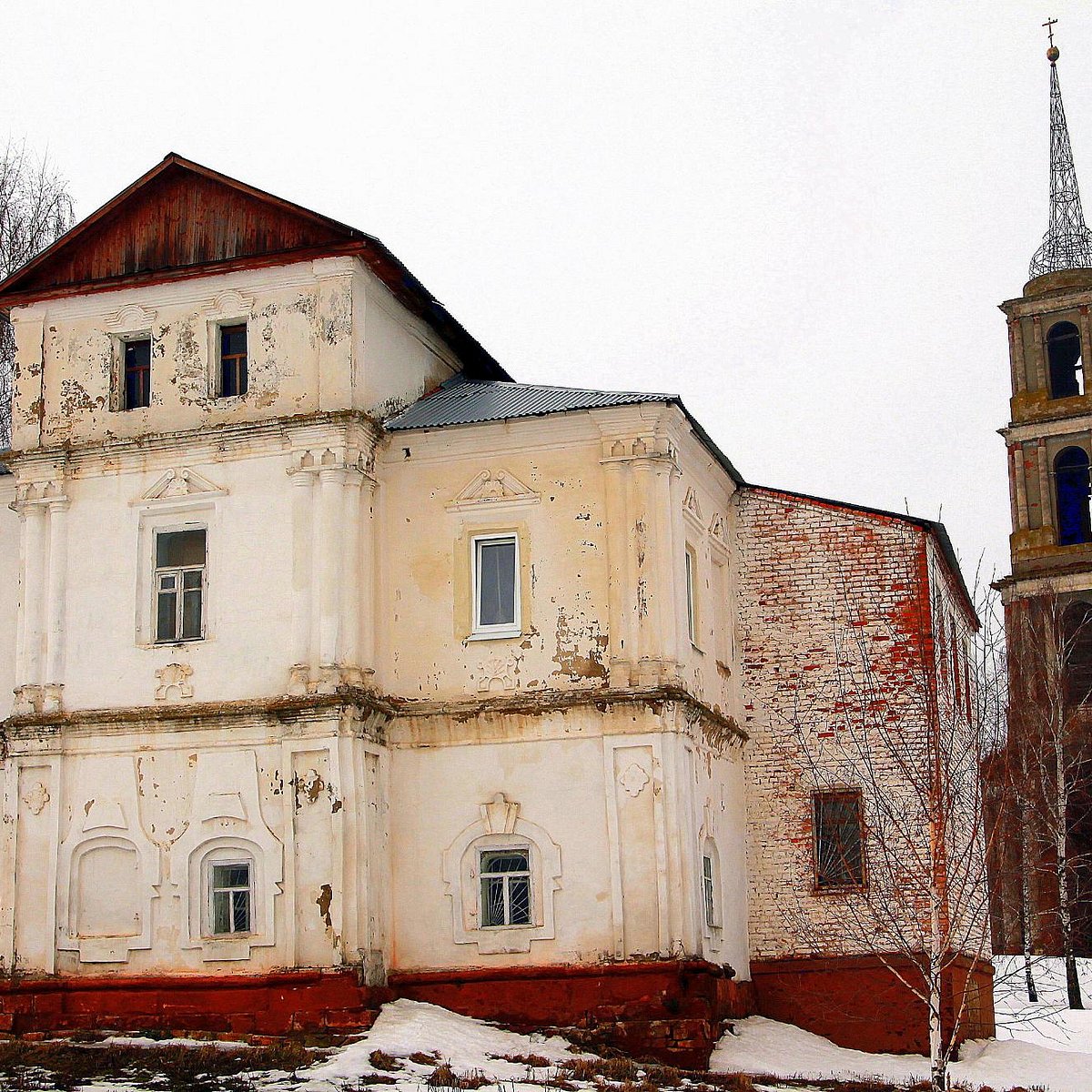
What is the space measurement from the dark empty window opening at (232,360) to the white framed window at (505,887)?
21.1 ft

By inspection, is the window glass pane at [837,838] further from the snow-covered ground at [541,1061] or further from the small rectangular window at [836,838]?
the snow-covered ground at [541,1061]

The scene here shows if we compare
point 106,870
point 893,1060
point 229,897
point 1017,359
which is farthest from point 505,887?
point 1017,359

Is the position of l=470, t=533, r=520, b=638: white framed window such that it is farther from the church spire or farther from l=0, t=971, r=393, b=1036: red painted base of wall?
the church spire

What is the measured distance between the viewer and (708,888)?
19047 mm

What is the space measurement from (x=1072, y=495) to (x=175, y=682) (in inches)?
1264

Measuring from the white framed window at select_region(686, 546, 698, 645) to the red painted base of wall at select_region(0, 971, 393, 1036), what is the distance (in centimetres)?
557

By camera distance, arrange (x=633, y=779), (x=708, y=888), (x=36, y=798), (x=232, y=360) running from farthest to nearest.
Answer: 1. (x=232, y=360)
2. (x=708, y=888)
3. (x=36, y=798)
4. (x=633, y=779)

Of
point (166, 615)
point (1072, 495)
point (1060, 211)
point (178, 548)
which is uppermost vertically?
point (1060, 211)

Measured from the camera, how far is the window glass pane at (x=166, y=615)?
19.3 meters

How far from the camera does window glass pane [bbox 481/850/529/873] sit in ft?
60.5

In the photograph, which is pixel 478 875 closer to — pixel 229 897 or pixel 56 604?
pixel 229 897

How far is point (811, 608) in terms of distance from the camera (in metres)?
21.2

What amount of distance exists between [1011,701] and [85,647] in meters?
12.0

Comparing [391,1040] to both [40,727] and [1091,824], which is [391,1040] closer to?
[40,727]
